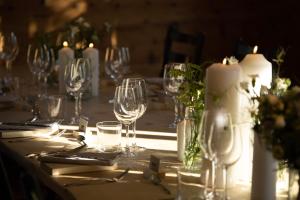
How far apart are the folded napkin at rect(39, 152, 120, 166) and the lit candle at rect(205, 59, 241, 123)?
0.34 m

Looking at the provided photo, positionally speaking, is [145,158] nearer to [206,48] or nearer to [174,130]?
[174,130]

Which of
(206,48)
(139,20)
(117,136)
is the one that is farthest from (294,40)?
(117,136)

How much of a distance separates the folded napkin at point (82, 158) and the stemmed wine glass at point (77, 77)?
21.3 inches

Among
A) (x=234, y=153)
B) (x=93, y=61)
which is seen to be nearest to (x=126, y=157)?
(x=234, y=153)

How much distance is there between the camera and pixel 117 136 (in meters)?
1.91

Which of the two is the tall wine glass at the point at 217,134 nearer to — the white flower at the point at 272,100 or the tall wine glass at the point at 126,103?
the white flower at the point at 272,100

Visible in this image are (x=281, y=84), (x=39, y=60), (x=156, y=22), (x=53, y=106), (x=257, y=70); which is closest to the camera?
(x=281, y=84)

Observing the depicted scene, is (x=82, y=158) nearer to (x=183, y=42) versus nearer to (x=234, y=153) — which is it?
(x=234, y=153)

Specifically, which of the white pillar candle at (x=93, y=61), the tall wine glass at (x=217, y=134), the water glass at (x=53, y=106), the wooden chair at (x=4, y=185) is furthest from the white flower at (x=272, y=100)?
the white pillar candle at (x=93, y=61)

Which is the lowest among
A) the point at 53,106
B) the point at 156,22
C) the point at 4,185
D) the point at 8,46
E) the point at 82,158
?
the point at 4,185

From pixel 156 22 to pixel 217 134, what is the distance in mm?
3735

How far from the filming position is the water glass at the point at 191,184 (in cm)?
147

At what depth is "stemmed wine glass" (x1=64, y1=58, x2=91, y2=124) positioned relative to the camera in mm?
2330

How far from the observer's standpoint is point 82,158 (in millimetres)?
1731
